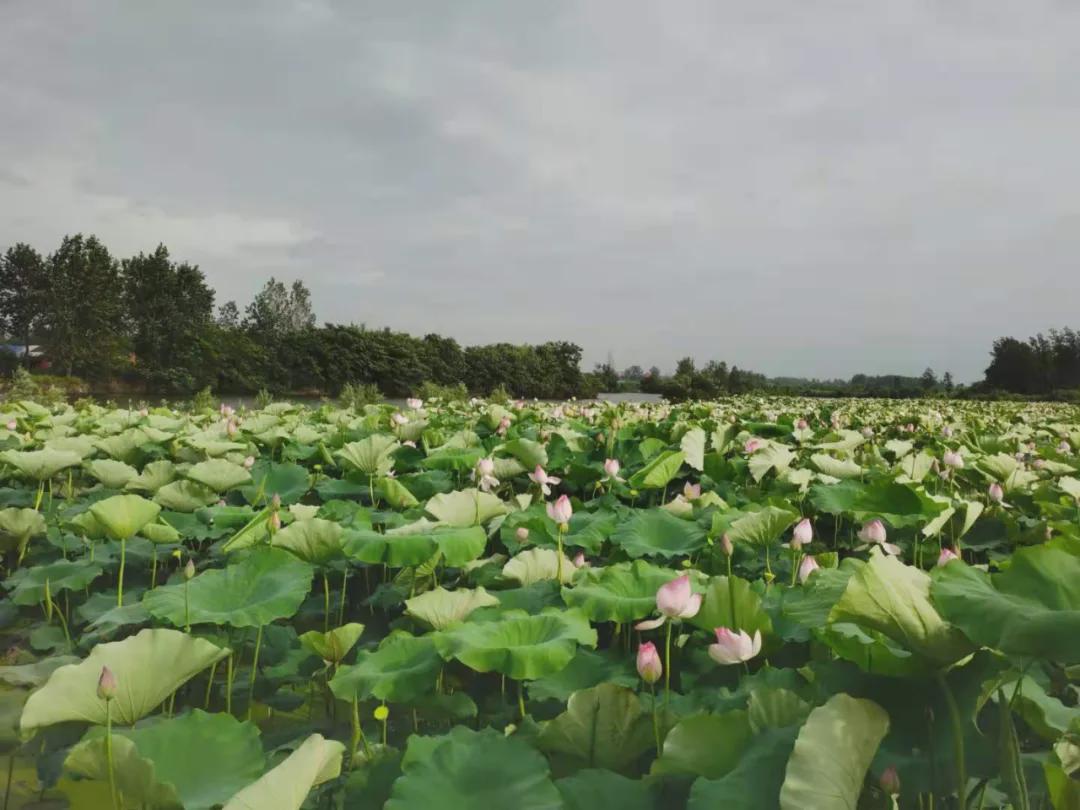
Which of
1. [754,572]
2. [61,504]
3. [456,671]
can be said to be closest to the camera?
[456,671]

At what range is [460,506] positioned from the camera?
1.86 m

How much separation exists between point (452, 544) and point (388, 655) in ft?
1.14

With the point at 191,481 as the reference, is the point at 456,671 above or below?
below

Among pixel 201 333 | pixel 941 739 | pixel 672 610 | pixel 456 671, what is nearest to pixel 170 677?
pixel 456 671

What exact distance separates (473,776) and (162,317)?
132 feet

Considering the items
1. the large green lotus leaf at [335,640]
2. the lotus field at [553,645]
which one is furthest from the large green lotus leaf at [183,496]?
the large green lotus leaf at [335,640]

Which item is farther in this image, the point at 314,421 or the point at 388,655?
the point at 314,421

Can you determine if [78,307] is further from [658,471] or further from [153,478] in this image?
[658,471]

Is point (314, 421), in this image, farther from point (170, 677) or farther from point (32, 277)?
point (32, 277)

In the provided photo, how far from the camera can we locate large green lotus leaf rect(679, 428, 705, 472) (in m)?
2.55

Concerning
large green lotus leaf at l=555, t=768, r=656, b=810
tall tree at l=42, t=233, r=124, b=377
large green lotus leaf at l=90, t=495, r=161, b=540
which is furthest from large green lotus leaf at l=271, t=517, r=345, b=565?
tall tree at l=42, t=233, r=124, b=377

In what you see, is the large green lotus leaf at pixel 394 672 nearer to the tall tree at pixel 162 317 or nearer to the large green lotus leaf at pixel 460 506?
the large green lotus leaf at pixel 460 506

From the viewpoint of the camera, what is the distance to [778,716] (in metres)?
0.84

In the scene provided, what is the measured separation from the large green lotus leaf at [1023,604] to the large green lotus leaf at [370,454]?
6.29 ft
